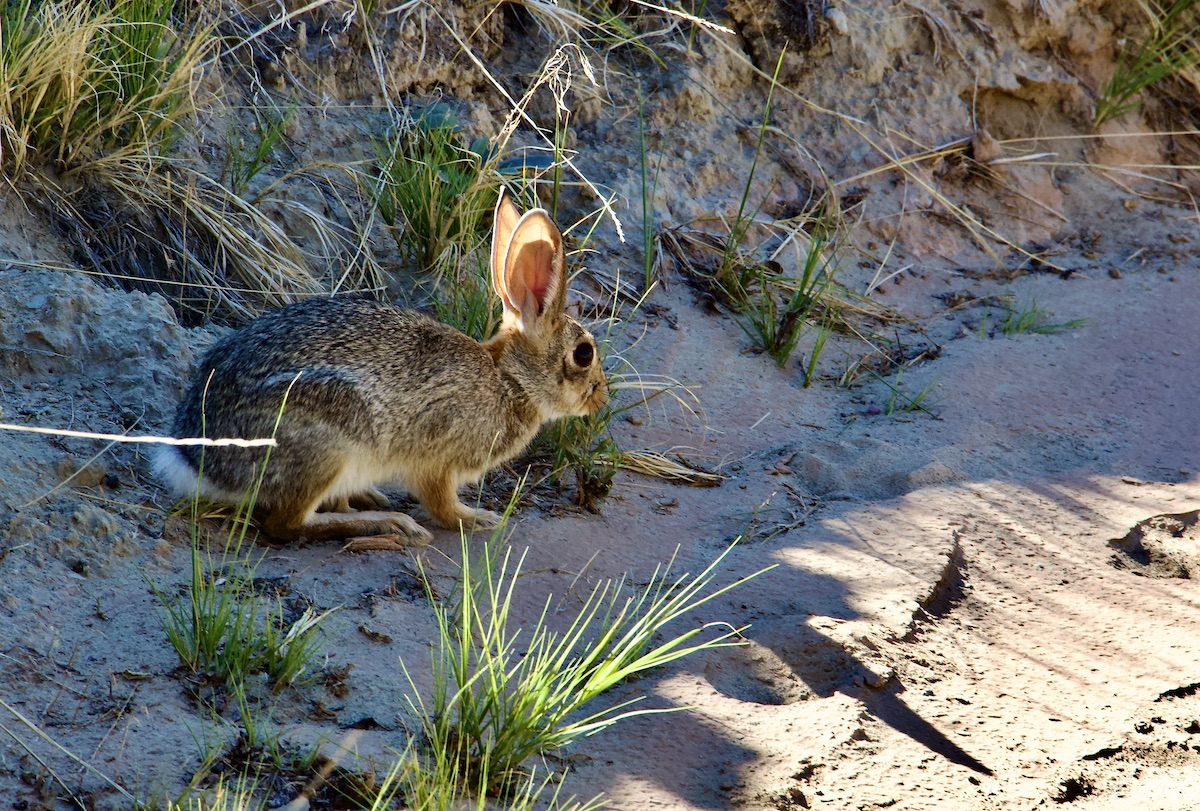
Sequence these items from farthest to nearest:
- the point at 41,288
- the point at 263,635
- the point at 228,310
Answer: the point at 228,310 < the point at 41,288 < the point at 263,635

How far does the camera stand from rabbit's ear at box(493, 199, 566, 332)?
14.3 feet

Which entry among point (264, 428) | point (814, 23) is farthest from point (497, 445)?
point (814, 23)

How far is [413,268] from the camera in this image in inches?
229

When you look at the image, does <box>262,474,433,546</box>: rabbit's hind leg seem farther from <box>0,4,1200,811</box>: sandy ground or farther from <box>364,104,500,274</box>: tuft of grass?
<box>364,104,500,274</box>: tuft of grass

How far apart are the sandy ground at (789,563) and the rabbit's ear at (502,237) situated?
90 cm

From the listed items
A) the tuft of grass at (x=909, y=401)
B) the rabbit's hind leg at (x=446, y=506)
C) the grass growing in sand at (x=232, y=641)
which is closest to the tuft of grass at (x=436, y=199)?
the rabbit's hind leg at (x=446, y=506)

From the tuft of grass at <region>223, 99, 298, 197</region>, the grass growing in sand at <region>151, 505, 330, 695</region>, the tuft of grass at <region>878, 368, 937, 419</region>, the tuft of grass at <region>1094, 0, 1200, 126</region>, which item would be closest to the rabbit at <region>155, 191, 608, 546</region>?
the grass growing in sand at <region>151, 505, 330, 695</region>

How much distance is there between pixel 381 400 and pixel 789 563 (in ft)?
5.34

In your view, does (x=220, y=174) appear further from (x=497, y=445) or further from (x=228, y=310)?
(x=497, y=445)

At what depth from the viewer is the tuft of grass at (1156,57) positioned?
8.27m

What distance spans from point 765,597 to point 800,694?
0.58 metres

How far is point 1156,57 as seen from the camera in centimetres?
847

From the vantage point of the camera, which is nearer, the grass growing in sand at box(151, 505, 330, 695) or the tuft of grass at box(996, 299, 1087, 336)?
the grass growing in sand at box(151, 505, 330, 695)

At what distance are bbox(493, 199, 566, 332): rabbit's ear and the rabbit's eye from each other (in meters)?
0.18
